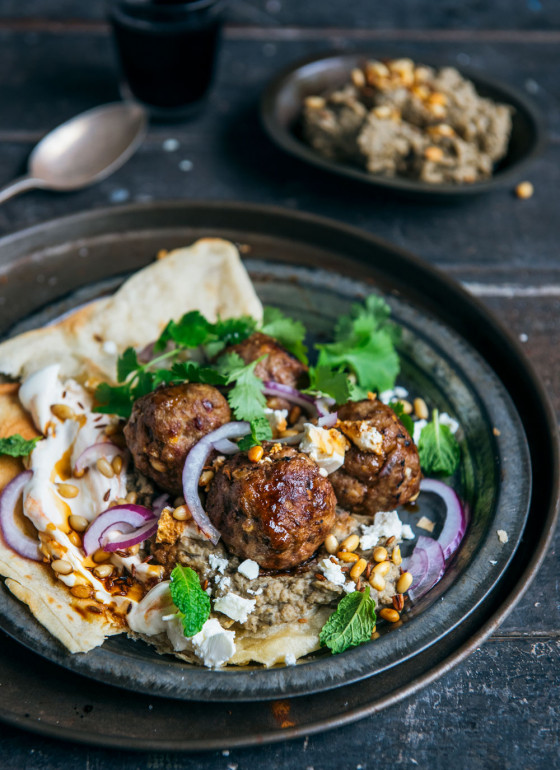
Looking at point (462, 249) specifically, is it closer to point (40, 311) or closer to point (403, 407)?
point (403, 407)

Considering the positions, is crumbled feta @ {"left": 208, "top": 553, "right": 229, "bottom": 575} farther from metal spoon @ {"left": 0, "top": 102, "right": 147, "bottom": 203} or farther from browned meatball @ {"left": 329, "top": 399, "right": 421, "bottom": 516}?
metal spoon @ {"left": 0, "top": 102, "right": 147, "bottom": 203}

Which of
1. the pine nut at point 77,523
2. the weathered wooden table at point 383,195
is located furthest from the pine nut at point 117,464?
the weathered wooden table at point 383,195

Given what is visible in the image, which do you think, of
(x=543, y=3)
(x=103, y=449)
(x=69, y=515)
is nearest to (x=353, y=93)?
(x=543, y=3)

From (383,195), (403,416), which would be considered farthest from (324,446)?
(383,195)

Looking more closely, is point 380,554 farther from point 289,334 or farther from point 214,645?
point 289,334

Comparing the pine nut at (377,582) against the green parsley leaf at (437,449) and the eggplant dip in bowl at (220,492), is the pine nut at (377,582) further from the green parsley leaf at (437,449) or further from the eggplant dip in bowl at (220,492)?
the green parsley leaf at (437,449)
